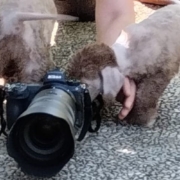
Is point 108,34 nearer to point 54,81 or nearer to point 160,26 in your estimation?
point 160,26

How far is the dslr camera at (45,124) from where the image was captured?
83 cm

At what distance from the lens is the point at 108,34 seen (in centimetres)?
118

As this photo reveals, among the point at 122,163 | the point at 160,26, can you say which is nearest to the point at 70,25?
the point at 160,26

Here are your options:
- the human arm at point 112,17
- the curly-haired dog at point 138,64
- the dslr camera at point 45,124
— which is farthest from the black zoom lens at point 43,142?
the human arm at point 112,17

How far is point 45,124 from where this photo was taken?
85 centimetres

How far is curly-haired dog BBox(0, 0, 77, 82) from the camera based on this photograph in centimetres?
102

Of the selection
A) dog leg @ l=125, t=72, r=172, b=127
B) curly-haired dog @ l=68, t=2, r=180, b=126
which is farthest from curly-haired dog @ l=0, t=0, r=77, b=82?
dog leg @ l=125, t=72, r=172, b=127

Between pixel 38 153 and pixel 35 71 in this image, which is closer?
pixel 38 153

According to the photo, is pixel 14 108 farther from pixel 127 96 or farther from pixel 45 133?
pixel 127 96

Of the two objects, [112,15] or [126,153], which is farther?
[112,15]

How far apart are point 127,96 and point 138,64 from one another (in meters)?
0.06

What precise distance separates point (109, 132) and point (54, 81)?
20cm

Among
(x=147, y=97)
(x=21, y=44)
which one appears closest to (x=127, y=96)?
(x=147, y=97)

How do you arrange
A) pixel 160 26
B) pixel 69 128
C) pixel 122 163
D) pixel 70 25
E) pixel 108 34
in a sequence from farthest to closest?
pixel 70 25, pixel 108 34, pixel 160 26, pixel 122 163, pixel 69 128
